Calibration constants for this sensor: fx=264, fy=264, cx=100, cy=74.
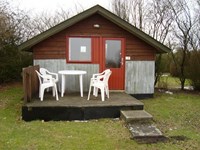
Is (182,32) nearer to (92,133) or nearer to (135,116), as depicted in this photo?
(135,116)

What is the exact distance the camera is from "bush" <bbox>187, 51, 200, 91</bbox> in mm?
12520

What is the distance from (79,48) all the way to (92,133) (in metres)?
4.67

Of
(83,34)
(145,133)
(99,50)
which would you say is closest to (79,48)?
(83,34)

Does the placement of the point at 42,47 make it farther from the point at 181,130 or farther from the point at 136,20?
the point at 136,20

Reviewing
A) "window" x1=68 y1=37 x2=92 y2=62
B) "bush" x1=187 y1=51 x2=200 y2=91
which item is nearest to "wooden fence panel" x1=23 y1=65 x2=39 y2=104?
"window" x1=68 y1=37 x2=92 y2=62

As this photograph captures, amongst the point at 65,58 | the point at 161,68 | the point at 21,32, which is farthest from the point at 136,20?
the point at 65,58

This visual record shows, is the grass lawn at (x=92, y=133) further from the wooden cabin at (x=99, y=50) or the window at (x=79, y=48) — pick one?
the window at (x=79, y=48)

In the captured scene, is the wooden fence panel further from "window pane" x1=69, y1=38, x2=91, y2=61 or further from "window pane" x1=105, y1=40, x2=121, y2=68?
"window pane" x1=105, y1=40, x2=121, y2=68

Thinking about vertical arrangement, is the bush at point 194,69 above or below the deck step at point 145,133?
above

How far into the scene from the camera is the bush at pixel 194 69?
12.5 m

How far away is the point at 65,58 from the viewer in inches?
392

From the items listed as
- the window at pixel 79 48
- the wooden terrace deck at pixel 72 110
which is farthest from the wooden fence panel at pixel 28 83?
the window at pixel 79 48

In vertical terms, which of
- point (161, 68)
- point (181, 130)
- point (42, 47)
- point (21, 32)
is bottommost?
point (181, 130)

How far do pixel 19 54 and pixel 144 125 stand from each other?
1073cm
